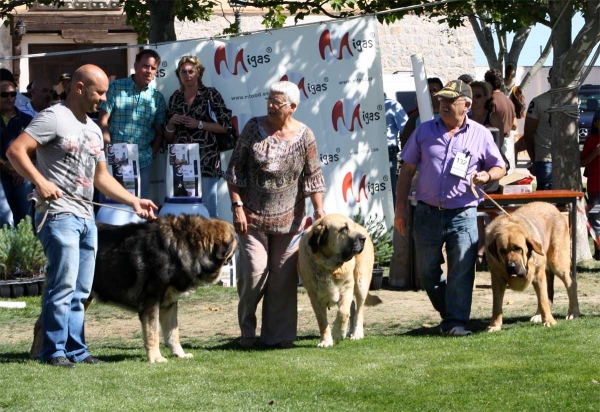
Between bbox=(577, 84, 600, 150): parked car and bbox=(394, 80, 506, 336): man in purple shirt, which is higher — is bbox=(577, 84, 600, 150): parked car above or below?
above

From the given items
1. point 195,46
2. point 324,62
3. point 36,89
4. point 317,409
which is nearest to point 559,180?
point 324,62

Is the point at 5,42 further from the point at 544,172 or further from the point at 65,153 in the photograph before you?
the point at 65,153

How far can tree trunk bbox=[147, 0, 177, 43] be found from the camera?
13422mm

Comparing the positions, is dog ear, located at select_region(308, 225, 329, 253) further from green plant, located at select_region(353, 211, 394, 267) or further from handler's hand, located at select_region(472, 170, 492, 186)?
green plant, located at select_region(353, 211, 394, 267)

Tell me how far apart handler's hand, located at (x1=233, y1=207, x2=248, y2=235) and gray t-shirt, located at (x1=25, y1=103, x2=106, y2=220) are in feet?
4.29

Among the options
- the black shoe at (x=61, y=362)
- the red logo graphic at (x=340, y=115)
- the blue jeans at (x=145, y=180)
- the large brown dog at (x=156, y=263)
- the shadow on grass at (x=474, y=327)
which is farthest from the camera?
the red logo graphic at (x=340, y=115)

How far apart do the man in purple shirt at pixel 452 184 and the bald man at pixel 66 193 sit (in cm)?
246

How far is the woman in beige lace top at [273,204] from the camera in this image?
8242 mm

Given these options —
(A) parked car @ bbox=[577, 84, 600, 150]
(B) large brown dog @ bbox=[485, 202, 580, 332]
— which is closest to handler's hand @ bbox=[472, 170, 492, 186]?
(B) large brown dog @ bbox=[485, 202, 580, 332]

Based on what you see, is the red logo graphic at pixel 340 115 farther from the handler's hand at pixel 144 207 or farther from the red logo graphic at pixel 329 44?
the handler's hand at pixel 144 207

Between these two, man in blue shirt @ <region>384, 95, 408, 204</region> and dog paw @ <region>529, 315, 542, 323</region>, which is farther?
man in blue shirt @ <region>384, 95, 408, 204</region>

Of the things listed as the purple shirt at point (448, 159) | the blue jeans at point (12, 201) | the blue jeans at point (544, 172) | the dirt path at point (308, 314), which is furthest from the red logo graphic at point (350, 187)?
the blue jeans at point (12, 201)

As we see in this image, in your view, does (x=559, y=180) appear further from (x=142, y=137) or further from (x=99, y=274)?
(x=99, y=274)

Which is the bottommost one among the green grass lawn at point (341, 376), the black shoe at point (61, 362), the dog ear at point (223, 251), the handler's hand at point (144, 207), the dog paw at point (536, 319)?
the dog paw at point (536, 319)
